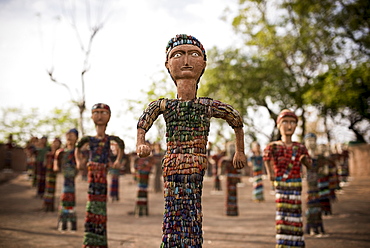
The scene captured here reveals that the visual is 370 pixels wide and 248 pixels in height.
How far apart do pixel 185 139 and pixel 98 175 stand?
243 centimetres

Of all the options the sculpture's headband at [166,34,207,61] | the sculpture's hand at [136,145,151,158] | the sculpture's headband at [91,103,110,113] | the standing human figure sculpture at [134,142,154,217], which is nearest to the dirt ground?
the standing human figure sculpture at [134,142,154,217]

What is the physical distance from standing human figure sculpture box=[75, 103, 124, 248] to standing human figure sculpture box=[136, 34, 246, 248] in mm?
2061

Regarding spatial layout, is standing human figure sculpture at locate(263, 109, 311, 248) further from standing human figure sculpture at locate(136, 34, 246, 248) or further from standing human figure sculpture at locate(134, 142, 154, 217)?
standing human figure sculpture at locate(134, 142, 154, 217)

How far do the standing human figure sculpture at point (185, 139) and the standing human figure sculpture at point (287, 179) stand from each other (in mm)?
1950

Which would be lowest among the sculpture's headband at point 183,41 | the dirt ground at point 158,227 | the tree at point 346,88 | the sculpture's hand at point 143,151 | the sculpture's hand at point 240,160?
the dirt ground at point 158,227

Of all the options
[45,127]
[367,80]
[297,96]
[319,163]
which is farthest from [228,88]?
[45,127]

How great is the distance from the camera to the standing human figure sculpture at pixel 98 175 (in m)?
4.83

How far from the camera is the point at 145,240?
623cm

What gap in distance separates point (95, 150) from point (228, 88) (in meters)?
14.5

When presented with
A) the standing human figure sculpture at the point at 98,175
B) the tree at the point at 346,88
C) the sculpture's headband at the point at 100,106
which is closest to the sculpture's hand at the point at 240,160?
the standing human figure sculpture at the point at 98,175

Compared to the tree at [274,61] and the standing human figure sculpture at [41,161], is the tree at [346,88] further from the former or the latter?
the standing human figure sculpture at [41,161]

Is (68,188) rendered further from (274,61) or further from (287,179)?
(274,61)

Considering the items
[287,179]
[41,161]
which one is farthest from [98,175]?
[41,161]

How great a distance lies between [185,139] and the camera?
10.6 ft
